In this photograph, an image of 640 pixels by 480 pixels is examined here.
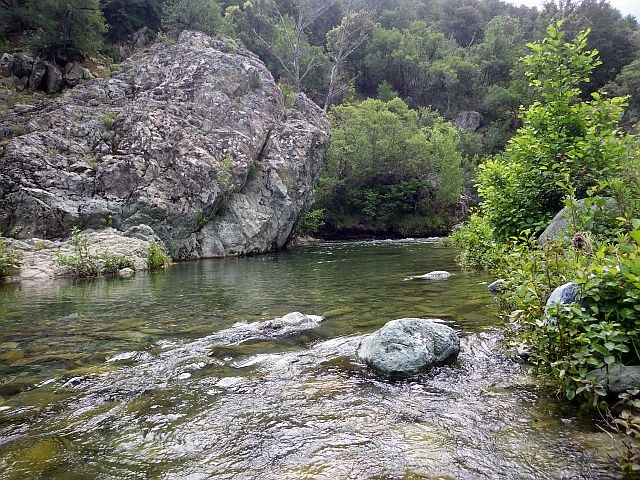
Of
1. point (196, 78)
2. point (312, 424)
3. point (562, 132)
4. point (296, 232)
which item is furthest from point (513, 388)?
point (296, 232)

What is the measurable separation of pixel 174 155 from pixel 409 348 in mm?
23945

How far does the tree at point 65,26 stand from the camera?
92.5 feet

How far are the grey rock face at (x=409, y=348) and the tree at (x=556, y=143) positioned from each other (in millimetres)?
4334

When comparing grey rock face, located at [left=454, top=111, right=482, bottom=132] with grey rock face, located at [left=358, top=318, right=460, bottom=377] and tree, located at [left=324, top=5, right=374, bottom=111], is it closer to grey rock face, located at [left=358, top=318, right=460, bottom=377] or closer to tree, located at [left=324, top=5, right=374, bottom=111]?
tree, located at [left=324, top=5, right=374, bottom=111]

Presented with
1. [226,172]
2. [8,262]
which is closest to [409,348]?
[8,262]

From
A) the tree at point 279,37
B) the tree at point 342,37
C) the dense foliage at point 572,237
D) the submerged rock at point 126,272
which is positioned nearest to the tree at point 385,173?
the tree at point 279,37

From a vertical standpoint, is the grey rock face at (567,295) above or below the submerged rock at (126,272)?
above

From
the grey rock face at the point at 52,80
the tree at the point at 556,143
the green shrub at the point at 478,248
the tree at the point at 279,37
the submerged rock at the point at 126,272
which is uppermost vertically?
the tree at the point at 279,37

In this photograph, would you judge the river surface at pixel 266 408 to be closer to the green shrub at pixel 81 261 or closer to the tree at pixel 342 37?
the green shrub at pixel 81 261

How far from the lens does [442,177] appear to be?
4409cm

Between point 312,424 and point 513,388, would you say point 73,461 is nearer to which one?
point 312,424

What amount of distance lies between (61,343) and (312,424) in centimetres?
498

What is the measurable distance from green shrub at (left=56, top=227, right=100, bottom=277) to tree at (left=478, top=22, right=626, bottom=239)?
15.2 m

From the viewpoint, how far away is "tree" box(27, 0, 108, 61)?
28.2 m
